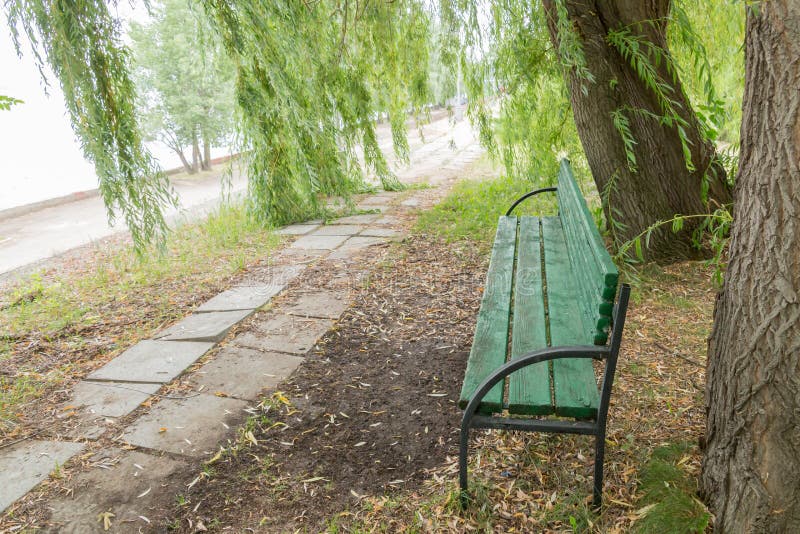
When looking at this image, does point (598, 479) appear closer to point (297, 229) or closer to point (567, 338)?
point (567, 338)

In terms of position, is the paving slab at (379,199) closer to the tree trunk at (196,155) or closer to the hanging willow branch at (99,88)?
the hanging willow branch at (99,88)

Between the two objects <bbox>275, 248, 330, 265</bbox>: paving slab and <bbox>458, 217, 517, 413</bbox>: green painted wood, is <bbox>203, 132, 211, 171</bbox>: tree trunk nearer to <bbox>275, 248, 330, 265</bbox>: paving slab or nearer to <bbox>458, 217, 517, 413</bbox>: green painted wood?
<bbox>275, 248, 330, 265</bbox>: paving slab

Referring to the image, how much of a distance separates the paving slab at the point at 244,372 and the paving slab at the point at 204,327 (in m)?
0.28

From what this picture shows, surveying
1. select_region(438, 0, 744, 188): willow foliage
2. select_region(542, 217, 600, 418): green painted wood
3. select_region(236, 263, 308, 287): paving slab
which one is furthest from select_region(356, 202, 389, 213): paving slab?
select_region(542, 217, 600, 418): green painted wood

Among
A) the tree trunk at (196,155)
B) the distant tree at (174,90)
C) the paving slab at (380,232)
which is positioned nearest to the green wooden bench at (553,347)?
the paving slab at (380,232)

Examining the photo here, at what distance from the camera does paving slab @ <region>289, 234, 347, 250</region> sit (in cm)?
641

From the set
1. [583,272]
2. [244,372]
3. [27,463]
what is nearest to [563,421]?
[583,272]

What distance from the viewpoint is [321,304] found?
4.71m

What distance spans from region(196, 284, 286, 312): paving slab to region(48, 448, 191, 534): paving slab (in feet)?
6.27

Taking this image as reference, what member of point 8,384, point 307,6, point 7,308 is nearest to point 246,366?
point 8,384

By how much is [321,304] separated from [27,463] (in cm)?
229

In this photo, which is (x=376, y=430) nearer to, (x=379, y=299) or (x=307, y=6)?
(x=379, y=299)

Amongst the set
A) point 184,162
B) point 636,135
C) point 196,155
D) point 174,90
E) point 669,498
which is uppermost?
point 174,90

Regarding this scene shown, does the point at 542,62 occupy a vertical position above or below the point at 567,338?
above
